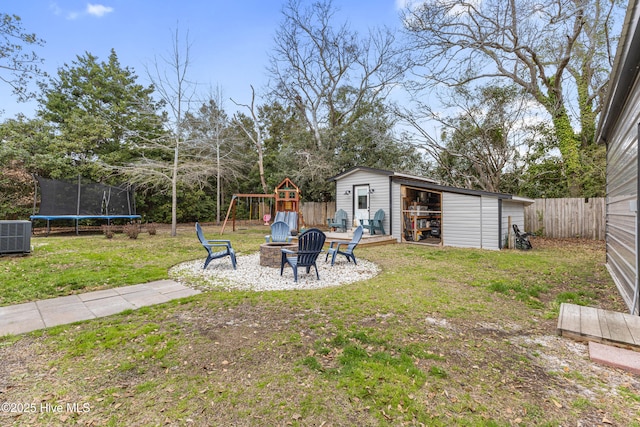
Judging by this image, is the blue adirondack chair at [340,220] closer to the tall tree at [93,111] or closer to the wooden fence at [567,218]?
the wooden fence at [567,218]

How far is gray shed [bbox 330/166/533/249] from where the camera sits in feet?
30.3

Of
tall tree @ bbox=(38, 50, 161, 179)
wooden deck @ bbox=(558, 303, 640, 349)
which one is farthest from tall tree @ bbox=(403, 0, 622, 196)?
tall tree @ bbox=(38, 50, 161, 179)

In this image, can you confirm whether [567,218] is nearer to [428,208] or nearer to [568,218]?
[568,218]

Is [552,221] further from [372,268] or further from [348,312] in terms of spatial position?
[348,312]

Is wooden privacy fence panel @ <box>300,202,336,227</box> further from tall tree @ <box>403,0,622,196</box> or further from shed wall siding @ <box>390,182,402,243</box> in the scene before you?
tall tree @ <box>403,0,622,196</box>

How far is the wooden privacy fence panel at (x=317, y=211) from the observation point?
17397 millimetres

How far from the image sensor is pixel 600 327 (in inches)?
Answer: 115

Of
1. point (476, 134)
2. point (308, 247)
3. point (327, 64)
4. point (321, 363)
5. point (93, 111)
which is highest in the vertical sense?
point (327, 64)

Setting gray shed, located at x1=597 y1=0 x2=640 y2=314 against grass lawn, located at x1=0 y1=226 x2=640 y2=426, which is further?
gray shed, located at x1=597 y1=0 x2=640 y2=314

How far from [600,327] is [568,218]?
10.6 m

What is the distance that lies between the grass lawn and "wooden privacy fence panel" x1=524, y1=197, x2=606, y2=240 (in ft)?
26.7

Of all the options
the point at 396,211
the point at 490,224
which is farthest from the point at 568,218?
the point at 396,211

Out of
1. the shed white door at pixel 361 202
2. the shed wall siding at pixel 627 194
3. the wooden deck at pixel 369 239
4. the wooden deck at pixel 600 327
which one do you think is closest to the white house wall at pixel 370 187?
the shed white door at pixel 361 202

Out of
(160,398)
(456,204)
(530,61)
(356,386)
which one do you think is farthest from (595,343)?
(530,61)
